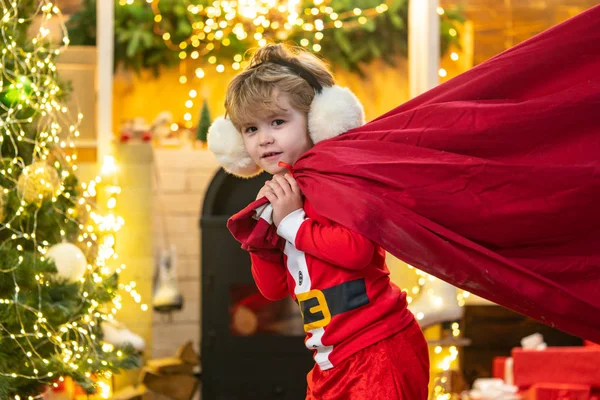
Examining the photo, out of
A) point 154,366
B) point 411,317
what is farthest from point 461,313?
point 411,317

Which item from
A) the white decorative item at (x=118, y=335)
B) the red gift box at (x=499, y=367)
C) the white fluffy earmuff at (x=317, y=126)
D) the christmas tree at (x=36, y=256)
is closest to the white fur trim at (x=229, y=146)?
the white fluffy earmuff at (x=317, y=126)

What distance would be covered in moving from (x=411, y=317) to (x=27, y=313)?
1276 millimetres

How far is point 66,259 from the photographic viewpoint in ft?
8.70

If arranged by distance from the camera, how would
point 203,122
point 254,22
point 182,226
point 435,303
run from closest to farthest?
point 435,303 → point 203,122 → point 254,22 → point 182,226

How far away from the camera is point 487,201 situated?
5.87 ft

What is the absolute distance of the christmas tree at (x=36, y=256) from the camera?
253 centimetres

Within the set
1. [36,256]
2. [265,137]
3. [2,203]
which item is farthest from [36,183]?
[265,137]

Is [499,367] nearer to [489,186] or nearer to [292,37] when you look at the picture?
[292,37]

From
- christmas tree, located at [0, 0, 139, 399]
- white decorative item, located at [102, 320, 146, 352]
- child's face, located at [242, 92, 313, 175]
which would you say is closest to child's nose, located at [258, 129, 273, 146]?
child's face, located at [242, 92, 313, 175]

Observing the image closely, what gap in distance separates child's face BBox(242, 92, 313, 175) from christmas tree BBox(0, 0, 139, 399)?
98 centimetres

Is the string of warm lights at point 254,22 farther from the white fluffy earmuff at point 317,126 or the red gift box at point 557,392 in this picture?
the white fluffy earmuff at point 317,126

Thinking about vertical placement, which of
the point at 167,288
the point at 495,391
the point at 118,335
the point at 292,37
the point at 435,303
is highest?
the point at 292,37

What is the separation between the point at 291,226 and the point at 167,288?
2.46m

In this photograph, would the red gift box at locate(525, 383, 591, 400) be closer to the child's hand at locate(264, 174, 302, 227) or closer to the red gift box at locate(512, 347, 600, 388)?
the red gift box at locate(512, 347, 600, 388)
